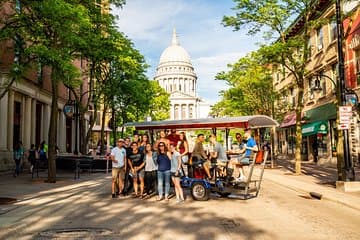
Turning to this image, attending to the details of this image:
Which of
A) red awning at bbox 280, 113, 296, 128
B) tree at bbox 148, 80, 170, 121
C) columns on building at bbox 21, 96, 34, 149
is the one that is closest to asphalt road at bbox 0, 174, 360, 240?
columns on building at bbox 21, 96, 34, 149

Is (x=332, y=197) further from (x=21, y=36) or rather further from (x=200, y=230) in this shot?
(x=21, y=36)

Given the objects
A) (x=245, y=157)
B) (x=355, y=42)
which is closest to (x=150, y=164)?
(x=245, y=157)

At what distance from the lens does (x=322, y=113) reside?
30047mm

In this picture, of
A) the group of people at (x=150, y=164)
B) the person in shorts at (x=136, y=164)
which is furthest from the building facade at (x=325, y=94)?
the person in shorts at (x=136, y=164)

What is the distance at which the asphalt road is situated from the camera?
298 inches

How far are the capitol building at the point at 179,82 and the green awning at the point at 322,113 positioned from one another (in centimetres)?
11367

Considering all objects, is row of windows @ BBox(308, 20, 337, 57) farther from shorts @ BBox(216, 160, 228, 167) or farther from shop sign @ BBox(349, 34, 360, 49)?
shorts @ BBox(216, 160, 228, 167)

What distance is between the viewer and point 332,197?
40.7ft

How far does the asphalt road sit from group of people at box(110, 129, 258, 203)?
632mm

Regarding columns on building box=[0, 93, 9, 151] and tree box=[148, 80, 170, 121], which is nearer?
columns on building box=[0, 93, 9, 151]

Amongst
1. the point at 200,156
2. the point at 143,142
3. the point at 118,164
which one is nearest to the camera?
the point at 200,156

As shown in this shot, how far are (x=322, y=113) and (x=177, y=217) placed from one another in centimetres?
2353

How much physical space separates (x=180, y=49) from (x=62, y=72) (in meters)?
148

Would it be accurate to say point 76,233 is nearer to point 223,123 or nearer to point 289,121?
point 223,123
